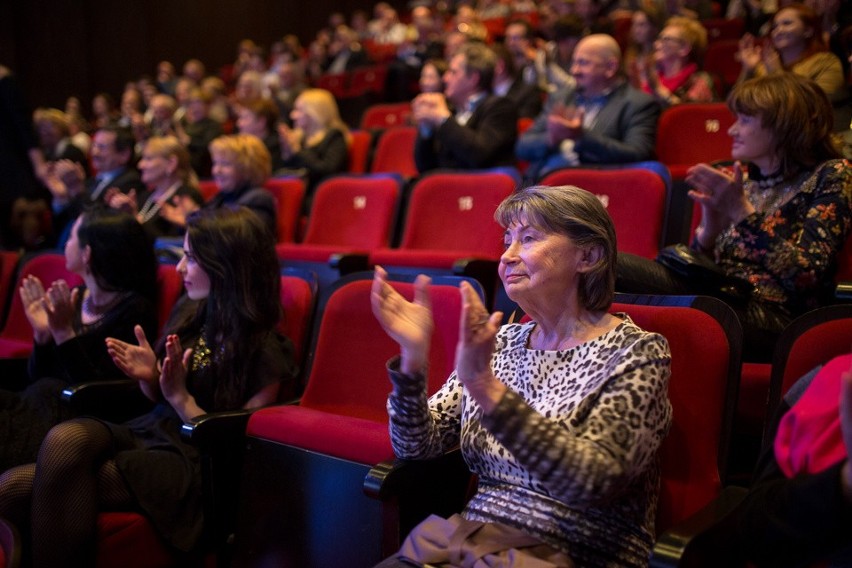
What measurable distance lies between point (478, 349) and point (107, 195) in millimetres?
2419

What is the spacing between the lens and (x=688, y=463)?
1.06 m

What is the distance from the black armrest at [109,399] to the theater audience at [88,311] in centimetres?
6

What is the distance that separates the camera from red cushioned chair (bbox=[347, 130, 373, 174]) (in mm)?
3527

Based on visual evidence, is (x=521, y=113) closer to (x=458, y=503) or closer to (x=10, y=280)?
(x=10, y=280)

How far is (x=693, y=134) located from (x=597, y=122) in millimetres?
285

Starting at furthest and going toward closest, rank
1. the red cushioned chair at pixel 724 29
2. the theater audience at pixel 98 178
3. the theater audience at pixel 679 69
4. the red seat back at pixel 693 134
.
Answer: the red cushioned chair at pixel 724 29, the theater audience at pixel 98 178, the theater audience at pixel 679 69, the red seat back at pixel 693 134

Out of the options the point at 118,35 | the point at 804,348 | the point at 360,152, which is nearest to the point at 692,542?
the point at 804,348

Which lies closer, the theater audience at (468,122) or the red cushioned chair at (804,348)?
the red cushioned chair at (804,348)

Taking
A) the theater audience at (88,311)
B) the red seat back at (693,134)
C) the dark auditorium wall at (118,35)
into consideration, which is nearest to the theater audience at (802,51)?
the red seat back at (693,134)

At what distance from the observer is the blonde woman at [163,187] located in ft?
9.20

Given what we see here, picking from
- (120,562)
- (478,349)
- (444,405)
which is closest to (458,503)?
(444,405)

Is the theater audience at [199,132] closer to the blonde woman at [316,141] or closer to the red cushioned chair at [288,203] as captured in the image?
the blonde woman at [316,141]

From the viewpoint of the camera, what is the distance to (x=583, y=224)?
1026 mm

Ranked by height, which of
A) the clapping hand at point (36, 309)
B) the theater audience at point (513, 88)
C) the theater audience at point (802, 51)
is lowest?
the clapping hand at point (36, 309)
